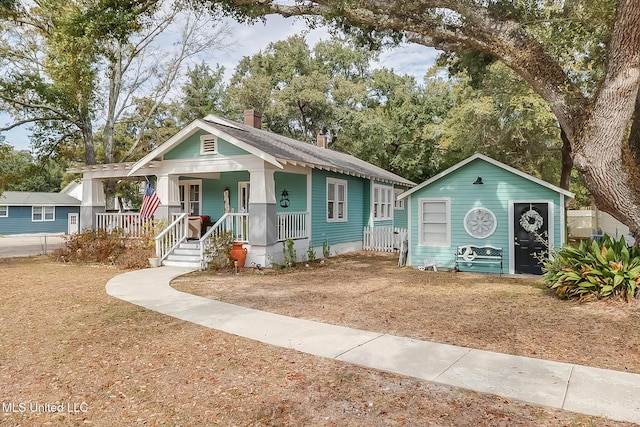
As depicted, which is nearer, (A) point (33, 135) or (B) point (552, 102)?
(B) point (552, 102)

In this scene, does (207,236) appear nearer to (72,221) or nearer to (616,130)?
(616,130)

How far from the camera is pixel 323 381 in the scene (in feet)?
13.8

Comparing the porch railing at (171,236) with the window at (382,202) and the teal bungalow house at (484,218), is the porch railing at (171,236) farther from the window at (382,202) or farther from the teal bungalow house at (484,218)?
the window at (382,202)

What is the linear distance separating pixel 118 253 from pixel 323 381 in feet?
41.0

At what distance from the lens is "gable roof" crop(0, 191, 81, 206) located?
32.1m

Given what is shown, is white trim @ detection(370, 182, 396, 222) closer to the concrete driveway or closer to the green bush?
the green bush

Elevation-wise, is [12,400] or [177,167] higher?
[177,167]

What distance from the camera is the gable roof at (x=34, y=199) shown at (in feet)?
105

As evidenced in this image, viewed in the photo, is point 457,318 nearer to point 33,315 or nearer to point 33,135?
point 33,315

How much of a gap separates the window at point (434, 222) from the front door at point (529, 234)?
1912mm

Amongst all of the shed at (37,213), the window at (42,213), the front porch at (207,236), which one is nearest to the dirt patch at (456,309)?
the front porch at (207,236)

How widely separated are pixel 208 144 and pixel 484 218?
920cm

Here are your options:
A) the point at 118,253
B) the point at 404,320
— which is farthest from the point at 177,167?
the point at 404,320

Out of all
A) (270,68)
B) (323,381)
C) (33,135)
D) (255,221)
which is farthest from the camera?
(270,68)
